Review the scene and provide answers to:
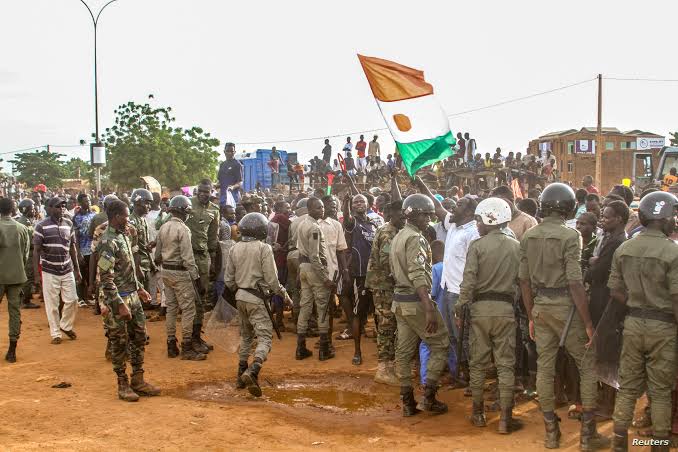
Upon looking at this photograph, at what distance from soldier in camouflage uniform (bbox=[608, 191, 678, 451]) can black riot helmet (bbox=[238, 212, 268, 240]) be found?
4035 millimetres

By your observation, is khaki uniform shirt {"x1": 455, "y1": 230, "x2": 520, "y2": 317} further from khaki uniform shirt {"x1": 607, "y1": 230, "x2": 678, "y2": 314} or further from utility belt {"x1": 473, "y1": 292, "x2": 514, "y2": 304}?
khaki uniform shirt {"x1": 607, "y1": 230, "x2": 678, "y2": 314}

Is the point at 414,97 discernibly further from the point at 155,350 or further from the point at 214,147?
the point at 214,147

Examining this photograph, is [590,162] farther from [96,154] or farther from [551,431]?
[551,431]

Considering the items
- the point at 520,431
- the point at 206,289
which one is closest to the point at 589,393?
the point at 520,431

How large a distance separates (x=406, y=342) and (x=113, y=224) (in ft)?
11.4

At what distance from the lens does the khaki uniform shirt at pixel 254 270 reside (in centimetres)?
824

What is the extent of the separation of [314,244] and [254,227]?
1377 mm

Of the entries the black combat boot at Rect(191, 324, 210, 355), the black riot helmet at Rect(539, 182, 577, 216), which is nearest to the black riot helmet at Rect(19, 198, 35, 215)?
the black combat boot at Rect(191, 324, 210, 355)

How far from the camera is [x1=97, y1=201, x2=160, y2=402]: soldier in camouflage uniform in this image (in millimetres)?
7738

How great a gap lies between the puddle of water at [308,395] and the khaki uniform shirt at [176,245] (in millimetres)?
1744

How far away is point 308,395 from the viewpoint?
829 centimetres

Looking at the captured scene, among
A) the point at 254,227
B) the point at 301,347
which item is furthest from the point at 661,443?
the point at 301,347

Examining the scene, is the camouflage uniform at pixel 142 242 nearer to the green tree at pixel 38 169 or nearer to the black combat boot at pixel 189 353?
the black combat boot at pixel 189 353

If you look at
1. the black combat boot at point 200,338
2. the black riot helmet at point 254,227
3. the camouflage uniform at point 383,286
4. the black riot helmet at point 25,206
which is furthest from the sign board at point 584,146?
the black riot helmet at point 254,227
